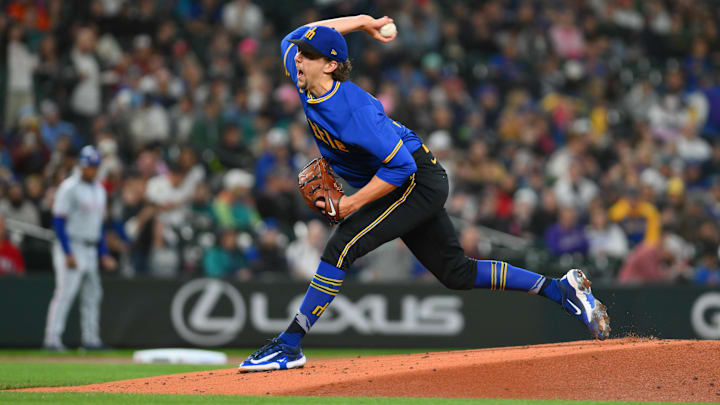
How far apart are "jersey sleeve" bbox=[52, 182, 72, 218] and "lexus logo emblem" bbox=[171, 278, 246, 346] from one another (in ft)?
6.23

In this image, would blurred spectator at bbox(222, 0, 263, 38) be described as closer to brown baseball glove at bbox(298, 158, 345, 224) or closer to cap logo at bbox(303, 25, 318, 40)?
cap logo at bbox(303, 25, 318, 40)

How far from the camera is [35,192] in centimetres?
1269

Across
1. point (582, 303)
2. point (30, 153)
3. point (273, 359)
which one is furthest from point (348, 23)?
point (30, 153)

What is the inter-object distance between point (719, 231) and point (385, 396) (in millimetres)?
10797

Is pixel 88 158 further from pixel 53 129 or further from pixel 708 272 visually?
pixel 708 272

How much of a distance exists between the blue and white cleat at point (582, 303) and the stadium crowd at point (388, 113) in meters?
6.27

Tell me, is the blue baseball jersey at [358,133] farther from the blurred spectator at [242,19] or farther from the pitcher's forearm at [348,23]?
the blurred spectator at [242,19]

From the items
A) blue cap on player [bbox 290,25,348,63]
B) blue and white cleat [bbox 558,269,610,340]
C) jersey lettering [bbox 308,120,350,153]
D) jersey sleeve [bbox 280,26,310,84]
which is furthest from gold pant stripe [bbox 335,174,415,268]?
blue and white cleat [bbox 558,269,610,340]

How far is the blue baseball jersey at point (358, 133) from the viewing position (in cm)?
599

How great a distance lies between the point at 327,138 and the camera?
6215 millimetres

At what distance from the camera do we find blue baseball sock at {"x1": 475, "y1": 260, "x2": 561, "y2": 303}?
21.8 feet

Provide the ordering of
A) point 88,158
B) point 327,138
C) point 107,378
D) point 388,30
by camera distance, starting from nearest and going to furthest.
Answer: point 327,138
point 388,30
point 107,378
point 88,158

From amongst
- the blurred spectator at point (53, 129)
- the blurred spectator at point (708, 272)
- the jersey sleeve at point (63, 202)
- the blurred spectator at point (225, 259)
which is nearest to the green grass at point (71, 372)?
the jersey sleeve at point (63, 202)

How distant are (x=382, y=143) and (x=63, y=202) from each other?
254 inches
